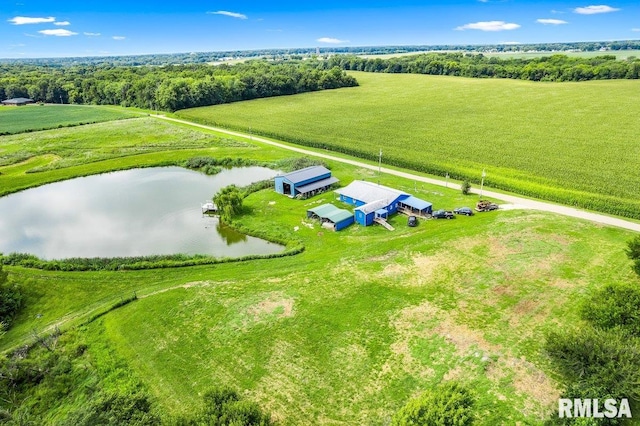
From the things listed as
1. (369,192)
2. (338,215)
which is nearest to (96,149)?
(338,215)

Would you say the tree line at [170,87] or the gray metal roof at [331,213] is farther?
the tree line at [170,87]

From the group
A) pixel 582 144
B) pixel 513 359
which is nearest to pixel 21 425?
pixel 513 359

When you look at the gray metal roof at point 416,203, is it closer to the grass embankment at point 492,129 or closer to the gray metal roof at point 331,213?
the gray metal roof at point 331,213

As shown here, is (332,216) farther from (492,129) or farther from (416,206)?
(492,129)

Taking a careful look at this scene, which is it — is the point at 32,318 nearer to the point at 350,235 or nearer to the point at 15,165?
the point at 350,235

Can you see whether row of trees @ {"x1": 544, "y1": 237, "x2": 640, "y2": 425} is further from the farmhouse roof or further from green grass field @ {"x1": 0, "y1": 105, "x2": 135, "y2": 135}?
green grass field @ {"x1": 0, "y1": 105, "x2": 135, "y2": 135}

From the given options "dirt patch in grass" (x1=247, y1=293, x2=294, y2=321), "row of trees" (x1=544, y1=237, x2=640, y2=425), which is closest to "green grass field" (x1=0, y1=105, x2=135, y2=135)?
"dirt patch in grass" (x1=247, y1=293, x2=294, y2=321)

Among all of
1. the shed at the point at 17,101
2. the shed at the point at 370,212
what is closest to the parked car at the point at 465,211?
the shed at the point at 370,212
